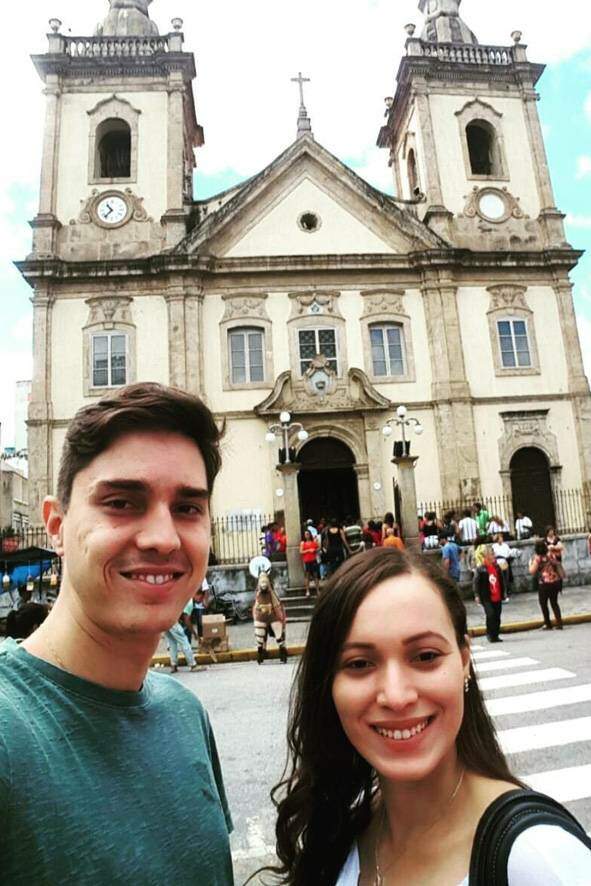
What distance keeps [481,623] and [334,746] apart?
1182 cm

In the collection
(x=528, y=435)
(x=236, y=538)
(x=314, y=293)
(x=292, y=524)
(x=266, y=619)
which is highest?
(x=314, y=293)

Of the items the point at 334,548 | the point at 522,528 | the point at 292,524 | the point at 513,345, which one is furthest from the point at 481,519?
the point at 513,345

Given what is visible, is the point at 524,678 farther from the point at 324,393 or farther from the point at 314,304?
the point at 314,304

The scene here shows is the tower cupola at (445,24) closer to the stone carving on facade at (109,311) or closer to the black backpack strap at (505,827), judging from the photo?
the stone carving on facade at (109,311)

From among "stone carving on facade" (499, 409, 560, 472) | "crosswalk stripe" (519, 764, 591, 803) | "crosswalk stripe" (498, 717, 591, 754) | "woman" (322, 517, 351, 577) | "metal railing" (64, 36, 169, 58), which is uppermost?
"metal railing" (64, 36, 169, 58)

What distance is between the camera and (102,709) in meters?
1.48

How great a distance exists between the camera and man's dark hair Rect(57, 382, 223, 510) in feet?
5.24

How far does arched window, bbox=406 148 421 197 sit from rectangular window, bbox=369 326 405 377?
7637 mm

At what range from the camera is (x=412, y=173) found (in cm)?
2767

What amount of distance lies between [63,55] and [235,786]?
2635cm

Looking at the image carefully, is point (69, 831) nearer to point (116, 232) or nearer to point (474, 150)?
point (116, 232)

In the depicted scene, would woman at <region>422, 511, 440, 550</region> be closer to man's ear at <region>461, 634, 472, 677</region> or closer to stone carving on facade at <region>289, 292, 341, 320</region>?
stone carving on facade at <region>289, 292, 341, 320</region>

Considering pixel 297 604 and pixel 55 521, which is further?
pixel 297 604

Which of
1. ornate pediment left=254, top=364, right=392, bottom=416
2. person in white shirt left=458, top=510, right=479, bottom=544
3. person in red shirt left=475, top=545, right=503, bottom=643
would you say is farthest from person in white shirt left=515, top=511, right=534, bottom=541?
person in red shirt left=475, top=545, right=503, bottom=643
